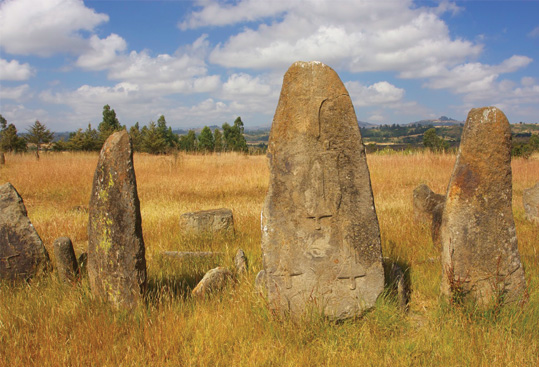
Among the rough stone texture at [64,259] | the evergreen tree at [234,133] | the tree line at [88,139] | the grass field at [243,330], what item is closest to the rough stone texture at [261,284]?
the grass field at [243,330]

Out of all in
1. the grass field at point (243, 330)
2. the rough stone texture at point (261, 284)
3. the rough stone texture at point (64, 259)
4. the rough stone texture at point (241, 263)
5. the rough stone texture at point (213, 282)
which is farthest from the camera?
the rough stone texture at point (241, 263)

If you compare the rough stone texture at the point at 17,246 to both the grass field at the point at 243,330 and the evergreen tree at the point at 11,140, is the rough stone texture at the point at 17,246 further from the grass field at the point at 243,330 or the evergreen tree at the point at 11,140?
the evergreen tree at the point at 11,140

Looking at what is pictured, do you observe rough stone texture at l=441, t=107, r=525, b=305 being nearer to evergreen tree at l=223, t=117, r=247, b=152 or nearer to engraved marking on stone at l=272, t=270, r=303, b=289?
engraved marking on stone at l=272, t=270, r=303, b=289

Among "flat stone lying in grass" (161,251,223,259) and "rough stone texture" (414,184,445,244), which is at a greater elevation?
"rough stone texture" (414,184,445,244)

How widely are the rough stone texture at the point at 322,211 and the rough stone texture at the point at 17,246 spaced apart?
318 cm

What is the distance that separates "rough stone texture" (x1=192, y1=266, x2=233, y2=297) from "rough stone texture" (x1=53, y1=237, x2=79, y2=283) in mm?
1531

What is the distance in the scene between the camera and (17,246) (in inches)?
187

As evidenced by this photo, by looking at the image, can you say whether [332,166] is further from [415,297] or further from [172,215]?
[172,215]

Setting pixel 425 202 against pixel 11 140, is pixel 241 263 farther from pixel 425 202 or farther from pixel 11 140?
pixel 11 140

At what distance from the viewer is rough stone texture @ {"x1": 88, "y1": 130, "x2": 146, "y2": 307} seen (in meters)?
3.63

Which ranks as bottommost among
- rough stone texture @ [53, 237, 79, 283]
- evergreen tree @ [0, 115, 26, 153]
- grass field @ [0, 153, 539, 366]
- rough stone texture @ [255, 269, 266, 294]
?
grass field @ [0, 153, 539, 366]

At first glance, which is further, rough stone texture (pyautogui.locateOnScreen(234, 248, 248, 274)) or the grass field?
rough stone texture (pyautogui.locateOnScreen(234, 248, 248, 274))

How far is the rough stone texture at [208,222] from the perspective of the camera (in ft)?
22.5

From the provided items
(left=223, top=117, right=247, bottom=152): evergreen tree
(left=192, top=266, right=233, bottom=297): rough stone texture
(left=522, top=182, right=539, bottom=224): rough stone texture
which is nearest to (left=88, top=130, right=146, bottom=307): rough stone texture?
(left=192, top=266, right=233, bottom=297): rough stone texture
